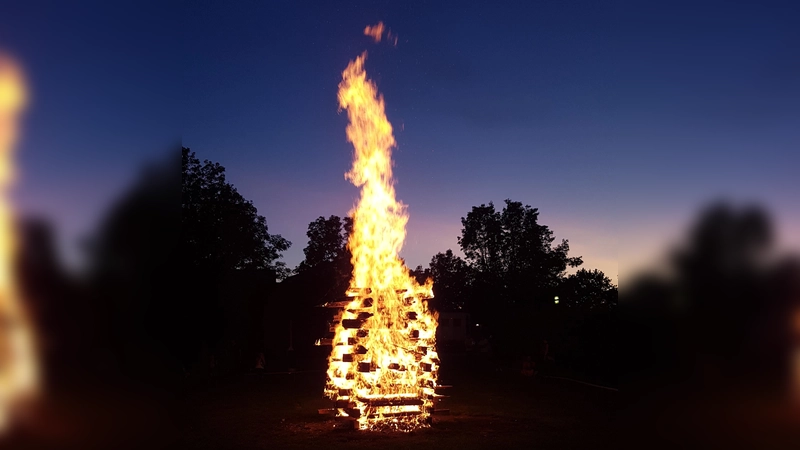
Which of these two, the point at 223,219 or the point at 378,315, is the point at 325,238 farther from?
the point at 378,315

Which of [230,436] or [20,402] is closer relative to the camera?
[20,402]

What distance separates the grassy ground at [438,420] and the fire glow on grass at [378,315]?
2.25 feet

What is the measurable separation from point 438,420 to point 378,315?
8.05 feet

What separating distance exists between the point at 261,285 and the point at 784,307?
Answer: 28482 mm

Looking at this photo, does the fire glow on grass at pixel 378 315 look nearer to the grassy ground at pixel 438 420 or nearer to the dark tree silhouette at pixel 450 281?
the grassy ground at pixel 438 420

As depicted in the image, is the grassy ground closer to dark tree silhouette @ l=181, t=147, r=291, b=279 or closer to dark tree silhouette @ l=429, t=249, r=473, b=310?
dark tree silhouette @ l=181, t=147, r=291, b=279

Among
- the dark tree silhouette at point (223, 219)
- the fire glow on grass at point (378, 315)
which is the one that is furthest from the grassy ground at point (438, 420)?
the dark tree silhouette at point (223, 219)

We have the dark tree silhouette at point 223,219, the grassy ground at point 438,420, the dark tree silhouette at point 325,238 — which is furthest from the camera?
the dark tree silhouette at point 325,238

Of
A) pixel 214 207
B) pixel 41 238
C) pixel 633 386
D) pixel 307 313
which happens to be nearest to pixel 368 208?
pixel 633 386

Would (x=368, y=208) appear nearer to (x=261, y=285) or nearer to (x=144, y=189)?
(x=144, y=189)

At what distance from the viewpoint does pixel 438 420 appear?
1237cm

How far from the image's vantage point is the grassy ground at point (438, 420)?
399 inches

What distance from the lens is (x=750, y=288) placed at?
654 centimetres

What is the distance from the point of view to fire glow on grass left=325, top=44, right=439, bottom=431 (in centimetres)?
1182
